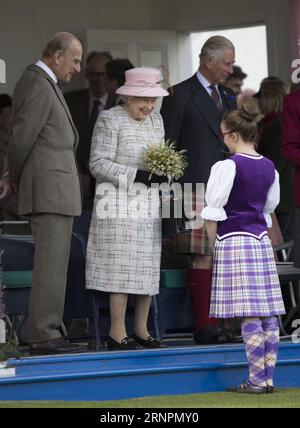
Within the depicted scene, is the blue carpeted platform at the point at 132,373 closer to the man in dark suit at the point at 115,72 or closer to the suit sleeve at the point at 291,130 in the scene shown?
the suit sleeve at the point at 291,130

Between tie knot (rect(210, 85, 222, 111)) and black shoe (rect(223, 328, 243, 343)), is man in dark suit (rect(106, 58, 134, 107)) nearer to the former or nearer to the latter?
tie knot (rect(210, 85, 222, 111))

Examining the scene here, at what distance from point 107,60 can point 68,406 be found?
4.76m

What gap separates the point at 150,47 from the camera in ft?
40.2

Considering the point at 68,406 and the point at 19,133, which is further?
the point at 19,133

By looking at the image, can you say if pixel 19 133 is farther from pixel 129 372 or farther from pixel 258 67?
pixel 258 67

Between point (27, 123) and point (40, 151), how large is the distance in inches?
6.8

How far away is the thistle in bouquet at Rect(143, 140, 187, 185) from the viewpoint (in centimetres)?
787

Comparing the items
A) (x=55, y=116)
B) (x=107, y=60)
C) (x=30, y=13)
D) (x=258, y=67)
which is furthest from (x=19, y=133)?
(x=258, y=67)

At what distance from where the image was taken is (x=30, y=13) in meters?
11.7

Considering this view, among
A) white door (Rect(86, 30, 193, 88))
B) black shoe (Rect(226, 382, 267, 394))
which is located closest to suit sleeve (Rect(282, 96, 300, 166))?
black shoe (Rect(226, 382, 267, 394))

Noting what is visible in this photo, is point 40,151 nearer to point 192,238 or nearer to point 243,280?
point 192,238

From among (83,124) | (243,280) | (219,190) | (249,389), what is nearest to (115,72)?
(83,124)

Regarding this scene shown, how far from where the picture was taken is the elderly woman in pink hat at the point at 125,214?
26.1 feet
